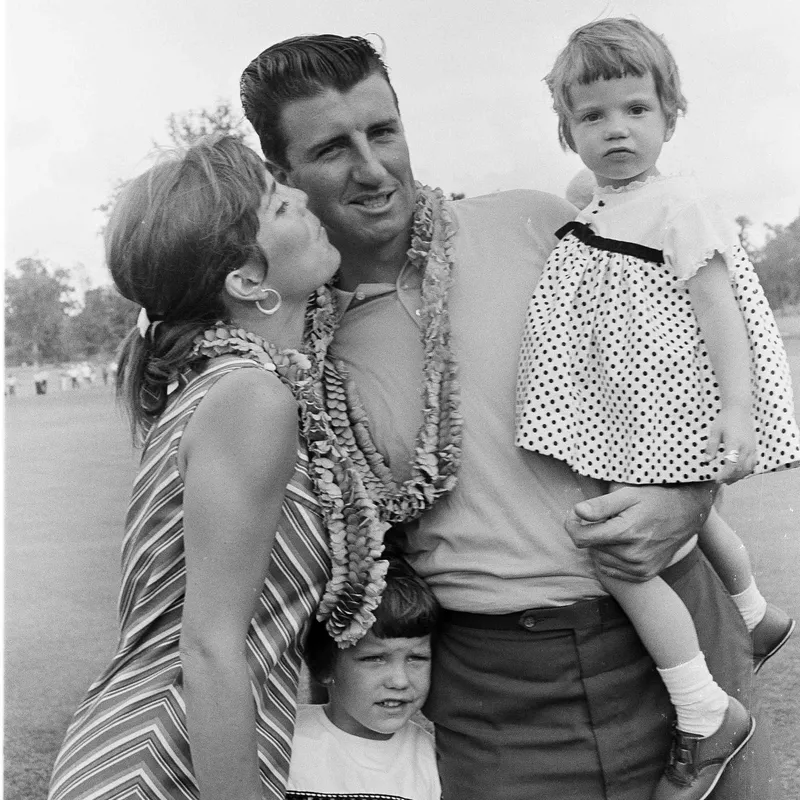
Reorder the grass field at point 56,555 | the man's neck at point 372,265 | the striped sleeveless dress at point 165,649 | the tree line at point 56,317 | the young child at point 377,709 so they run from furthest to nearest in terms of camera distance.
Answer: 1. the grass field at point 56,555
2. the tree line at point 56,317
3. the man's neck at point 372,265
4. the young child at point 377,709
5. the striped sleeveless dress at point 165,649

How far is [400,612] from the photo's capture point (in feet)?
5.40

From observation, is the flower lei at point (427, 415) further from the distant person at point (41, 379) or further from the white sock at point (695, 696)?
the distant person at point (41, 379)

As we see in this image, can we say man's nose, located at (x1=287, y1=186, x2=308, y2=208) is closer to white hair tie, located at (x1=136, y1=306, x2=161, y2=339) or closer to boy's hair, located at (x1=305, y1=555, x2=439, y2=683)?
white hair tie, located at (x1=136, y1=306, x2=161, y2=339)

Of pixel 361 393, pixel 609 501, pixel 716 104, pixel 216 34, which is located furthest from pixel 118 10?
pixel 609 501

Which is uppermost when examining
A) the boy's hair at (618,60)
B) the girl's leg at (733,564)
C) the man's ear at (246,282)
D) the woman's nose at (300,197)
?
the boy's hair at (618,60)

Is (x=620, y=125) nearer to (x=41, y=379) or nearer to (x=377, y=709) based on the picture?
(x=377, y=709)

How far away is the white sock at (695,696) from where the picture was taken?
5.34 ft

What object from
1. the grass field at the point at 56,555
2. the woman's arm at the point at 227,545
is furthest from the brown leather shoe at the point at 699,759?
the grass field at the point at 56,555

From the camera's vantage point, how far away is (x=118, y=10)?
2158 mm

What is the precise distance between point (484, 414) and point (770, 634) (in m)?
A: 0.75

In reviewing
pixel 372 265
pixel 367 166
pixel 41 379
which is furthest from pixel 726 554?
pixel 41 379

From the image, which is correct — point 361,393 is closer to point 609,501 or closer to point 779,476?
point 609,501

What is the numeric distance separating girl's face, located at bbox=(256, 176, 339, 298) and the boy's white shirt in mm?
752

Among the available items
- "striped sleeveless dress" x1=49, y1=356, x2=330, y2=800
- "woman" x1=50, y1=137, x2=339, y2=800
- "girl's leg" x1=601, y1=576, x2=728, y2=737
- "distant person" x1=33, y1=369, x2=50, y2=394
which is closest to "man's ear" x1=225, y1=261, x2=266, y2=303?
"woman" x1=50, y1=137, x2=339, y2=800
